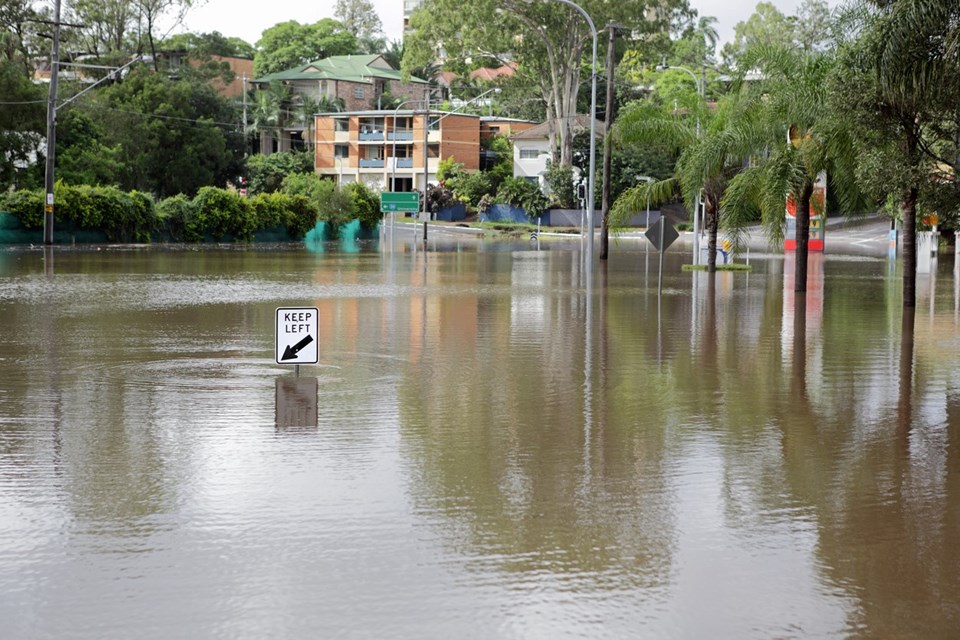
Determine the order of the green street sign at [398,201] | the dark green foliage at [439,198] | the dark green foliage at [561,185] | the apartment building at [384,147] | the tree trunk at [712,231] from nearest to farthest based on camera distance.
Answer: the tree trunk at [712,231] < the green street sign at [398,201] < the dark green foliage at [561,185] < the dark green foliage at [439,198] < the apartment building at [384,147]

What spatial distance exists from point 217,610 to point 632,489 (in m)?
3.51

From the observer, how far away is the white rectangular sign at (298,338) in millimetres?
13250

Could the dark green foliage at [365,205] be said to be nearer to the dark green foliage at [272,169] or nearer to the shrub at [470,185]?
the dark green foliage at [272,169]

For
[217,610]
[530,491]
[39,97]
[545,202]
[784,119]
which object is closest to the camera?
[217,610]

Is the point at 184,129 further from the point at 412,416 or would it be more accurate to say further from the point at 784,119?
the point at 412,416

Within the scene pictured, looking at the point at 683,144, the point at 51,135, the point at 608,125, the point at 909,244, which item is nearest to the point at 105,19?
A: the point at 51,135

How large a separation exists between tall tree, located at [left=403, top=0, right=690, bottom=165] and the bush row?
9360 mm

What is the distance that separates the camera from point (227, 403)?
12211 mm

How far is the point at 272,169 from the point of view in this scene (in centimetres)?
10375

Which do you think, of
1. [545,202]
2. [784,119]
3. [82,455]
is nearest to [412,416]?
[82,455]

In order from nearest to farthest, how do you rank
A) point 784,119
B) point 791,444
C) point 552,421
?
point 791,444 → point 552,421 → point 784,119

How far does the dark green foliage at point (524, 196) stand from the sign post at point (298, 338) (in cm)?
8633

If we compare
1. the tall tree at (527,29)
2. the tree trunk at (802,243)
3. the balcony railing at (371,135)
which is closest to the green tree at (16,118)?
the tall tree at (527,29)

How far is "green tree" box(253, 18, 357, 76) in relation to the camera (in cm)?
13050
